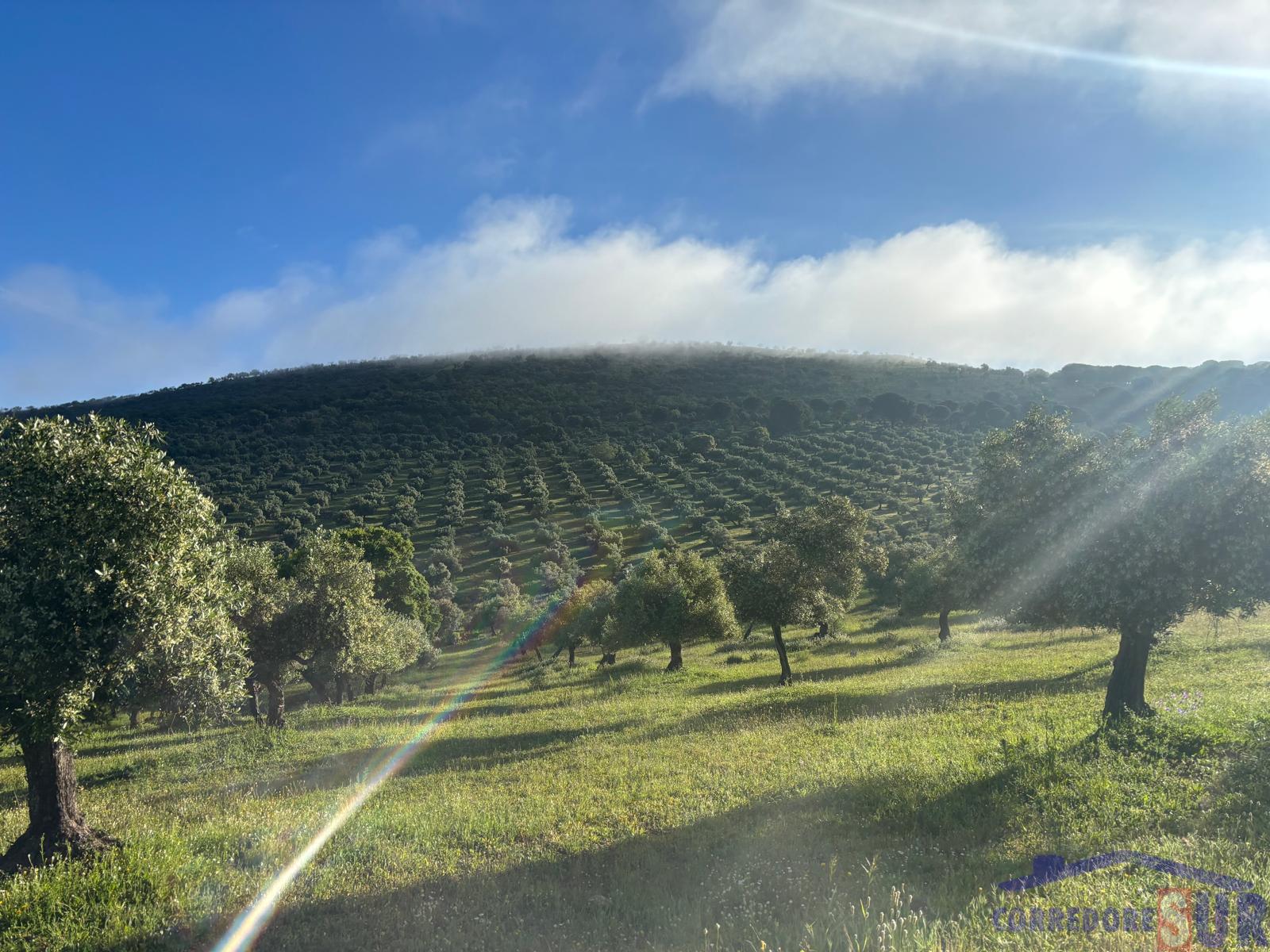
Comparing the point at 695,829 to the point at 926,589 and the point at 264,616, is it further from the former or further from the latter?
the point at 926,589

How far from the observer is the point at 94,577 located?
35.4 feet

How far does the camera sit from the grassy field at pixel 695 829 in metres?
7.41

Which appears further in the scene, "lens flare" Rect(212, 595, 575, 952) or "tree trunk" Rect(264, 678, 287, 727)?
"tree trunk" Rect(264, 678, 287, 727)

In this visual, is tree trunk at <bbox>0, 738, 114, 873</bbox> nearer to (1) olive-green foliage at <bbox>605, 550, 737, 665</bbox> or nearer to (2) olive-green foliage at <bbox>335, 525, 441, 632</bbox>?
(1) olive-green foliage at <bbox>605, 550, 737, 665</bbox>

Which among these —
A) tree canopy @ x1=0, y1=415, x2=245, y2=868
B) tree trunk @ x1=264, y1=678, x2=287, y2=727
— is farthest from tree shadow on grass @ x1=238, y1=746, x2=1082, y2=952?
tree trunk @ x1=264, y1=678, x2=287, y2=727

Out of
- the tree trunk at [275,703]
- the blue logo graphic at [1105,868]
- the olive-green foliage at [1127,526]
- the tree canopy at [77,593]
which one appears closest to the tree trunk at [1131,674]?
the olive-green foliage at [1127,526]

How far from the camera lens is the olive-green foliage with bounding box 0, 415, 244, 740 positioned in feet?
34.2

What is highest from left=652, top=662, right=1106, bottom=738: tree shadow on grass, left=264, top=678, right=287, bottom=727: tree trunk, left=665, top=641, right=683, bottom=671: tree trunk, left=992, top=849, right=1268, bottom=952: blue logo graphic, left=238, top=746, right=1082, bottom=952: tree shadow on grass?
left=992, top=849, right=1268, bottom=952: blue logo graphic

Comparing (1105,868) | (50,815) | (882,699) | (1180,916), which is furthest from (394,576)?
(1180,916)

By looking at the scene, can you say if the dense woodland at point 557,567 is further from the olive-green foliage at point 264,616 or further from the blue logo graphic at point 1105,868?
the blue logo graphic at point 1105,868

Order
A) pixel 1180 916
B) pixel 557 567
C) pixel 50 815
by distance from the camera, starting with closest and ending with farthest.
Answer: pixel 1180 916
pixel 50 815
pixel 557 567

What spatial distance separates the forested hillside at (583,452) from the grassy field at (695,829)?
60.5m

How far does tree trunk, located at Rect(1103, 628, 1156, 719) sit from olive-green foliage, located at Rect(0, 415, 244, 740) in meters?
21.4

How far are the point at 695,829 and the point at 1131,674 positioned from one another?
39.9 ft
